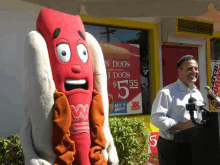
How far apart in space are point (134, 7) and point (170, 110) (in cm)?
160

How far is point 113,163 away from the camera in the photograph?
3.36 metres

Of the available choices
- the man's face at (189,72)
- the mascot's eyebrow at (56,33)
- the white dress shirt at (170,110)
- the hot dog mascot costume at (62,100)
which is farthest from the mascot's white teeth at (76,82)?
the man's face at (189,72)

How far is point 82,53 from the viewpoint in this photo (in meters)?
3.30

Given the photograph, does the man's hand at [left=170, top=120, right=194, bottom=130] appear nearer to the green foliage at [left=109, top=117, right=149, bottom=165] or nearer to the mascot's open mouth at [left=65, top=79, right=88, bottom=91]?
the mascot's open mouth at [left=65, top=79, right=88, bottom=91]

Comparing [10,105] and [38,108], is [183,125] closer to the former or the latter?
[38,108]

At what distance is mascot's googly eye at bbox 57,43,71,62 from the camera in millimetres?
3148

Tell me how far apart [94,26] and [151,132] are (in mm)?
2292

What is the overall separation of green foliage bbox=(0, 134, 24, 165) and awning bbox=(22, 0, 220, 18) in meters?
2.26

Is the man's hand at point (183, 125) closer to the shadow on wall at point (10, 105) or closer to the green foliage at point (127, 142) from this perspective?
the green foliage at point (127, 142)

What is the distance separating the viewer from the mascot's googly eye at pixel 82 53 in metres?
3.27

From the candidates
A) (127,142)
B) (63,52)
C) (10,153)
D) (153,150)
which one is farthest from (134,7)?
(153,150)

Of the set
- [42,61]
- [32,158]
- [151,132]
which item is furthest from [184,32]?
[32,158]

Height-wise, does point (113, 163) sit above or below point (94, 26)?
below

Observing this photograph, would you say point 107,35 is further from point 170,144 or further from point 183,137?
point 183,137
